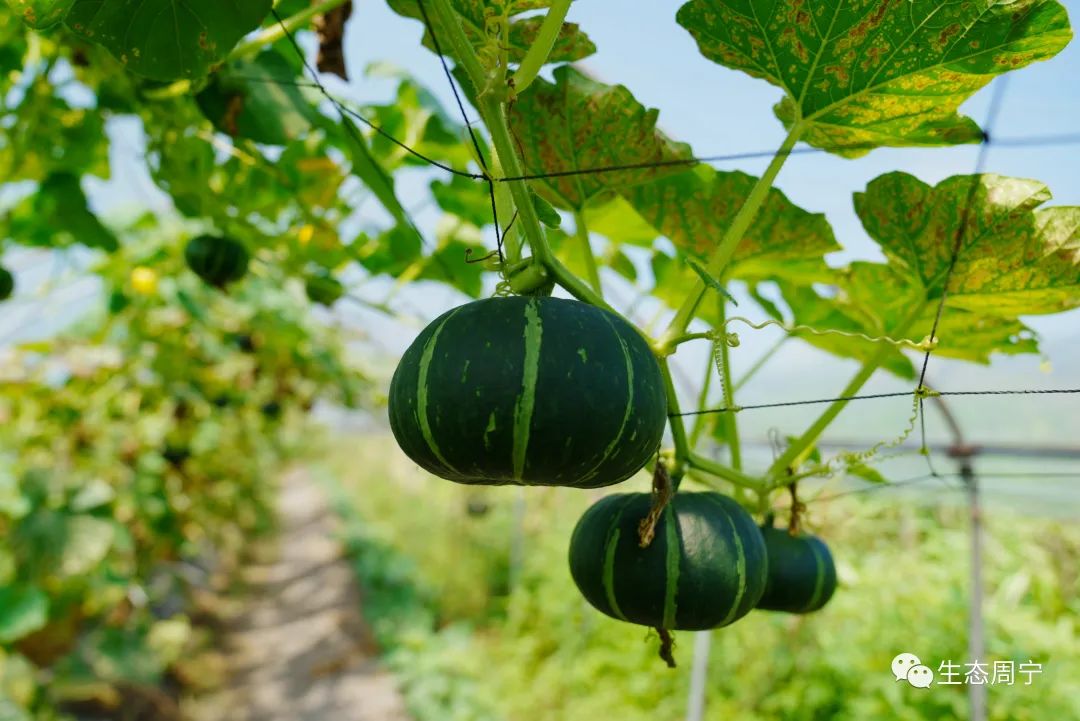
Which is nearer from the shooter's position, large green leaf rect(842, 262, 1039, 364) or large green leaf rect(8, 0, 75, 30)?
large green leaf rect(8, 0, 75, 30)

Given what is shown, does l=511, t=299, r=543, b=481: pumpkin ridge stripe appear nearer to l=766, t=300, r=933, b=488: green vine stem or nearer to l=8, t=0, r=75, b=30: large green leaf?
l=766, t=300, r=933, b=488: green vine stem

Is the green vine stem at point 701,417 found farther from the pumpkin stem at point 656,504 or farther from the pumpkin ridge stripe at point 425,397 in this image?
the pumpkin ridge stripe at point 425,397

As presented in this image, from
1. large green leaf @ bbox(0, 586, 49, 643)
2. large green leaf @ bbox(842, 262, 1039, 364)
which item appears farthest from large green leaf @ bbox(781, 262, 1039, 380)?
large green leaf @ bbox(0, 586, 49, 643)

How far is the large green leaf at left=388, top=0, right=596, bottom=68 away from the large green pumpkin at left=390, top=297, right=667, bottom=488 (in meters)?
0.27

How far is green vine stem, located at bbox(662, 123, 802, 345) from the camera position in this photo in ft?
2.52

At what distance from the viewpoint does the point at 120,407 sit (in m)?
4.26

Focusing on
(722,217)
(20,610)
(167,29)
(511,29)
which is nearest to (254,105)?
(167,29)

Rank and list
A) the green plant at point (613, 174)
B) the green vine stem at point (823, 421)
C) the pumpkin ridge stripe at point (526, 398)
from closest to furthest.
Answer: the pumpkin ridge stripe at point (526, 398), the green plant at point (613, 174), the green vine stem at point (823, 421)

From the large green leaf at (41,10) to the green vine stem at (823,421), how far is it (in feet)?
3.20

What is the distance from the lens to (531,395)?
0.60m

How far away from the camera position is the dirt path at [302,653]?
4.95m

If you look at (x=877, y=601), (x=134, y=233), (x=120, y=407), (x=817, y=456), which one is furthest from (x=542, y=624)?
(x=817, y=456)

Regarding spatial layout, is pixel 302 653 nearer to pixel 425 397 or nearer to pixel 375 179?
pixel 375 179

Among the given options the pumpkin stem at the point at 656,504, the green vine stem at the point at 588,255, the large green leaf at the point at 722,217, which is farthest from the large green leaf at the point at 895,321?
the pumpkin stem at the point at 656,504
